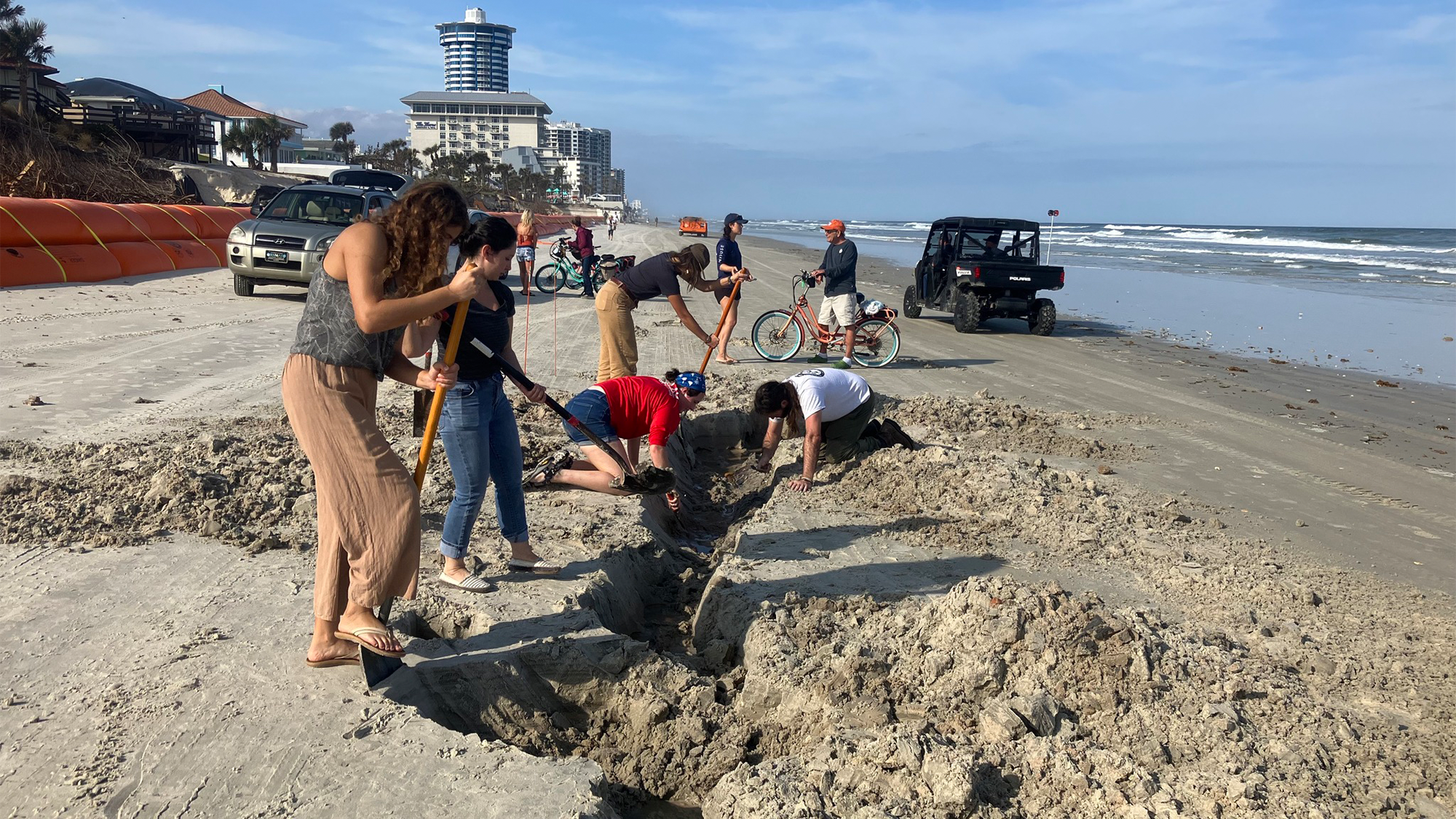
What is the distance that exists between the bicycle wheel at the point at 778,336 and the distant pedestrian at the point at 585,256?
7361 mm

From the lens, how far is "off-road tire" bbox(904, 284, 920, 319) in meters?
17.6

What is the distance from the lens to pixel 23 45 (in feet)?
111

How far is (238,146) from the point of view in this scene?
52.2 meters

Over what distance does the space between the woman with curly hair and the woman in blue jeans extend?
356mm

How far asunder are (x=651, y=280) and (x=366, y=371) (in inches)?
171

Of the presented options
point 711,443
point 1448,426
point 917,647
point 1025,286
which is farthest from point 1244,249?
point 917,647

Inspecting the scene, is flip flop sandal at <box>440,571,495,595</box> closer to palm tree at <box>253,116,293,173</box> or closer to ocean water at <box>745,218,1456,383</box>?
ocean water at <box>745,218,1456,383</box>

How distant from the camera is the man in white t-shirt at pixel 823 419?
6.44m

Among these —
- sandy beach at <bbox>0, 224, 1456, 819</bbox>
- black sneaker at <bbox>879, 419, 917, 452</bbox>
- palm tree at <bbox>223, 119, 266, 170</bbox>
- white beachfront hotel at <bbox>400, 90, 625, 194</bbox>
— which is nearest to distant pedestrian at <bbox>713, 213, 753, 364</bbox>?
sandy beach at <bbox>0, 224, 1456, 819</bbox>

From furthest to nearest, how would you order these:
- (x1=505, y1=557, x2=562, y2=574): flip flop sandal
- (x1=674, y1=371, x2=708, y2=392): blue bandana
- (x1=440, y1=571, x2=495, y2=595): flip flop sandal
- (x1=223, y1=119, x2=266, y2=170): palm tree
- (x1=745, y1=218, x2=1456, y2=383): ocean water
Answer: (x1=223, y1=119, x2=266, y2=170): palm tree
(x1=745, y1=218, x2=1456, y2=383): ocean water
(x1=674, y1=371, x2=708, y2=392): blue bandana
(x1=505, y1=557, x2=562, y2=574): flip flop sandal
(x1=440, y1=571, x2=495, y2=595): flip flop sandal

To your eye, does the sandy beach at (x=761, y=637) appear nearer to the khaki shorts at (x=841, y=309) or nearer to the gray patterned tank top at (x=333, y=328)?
the gray patterned tank top at (x=333, y=328)

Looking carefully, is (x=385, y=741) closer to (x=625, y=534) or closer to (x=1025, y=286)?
(x=625, y=534)

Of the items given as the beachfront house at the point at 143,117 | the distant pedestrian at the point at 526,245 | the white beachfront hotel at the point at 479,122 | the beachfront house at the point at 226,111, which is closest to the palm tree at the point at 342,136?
the beachfront house at the point at 226,111

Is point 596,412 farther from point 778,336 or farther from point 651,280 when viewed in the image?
point 778,336
